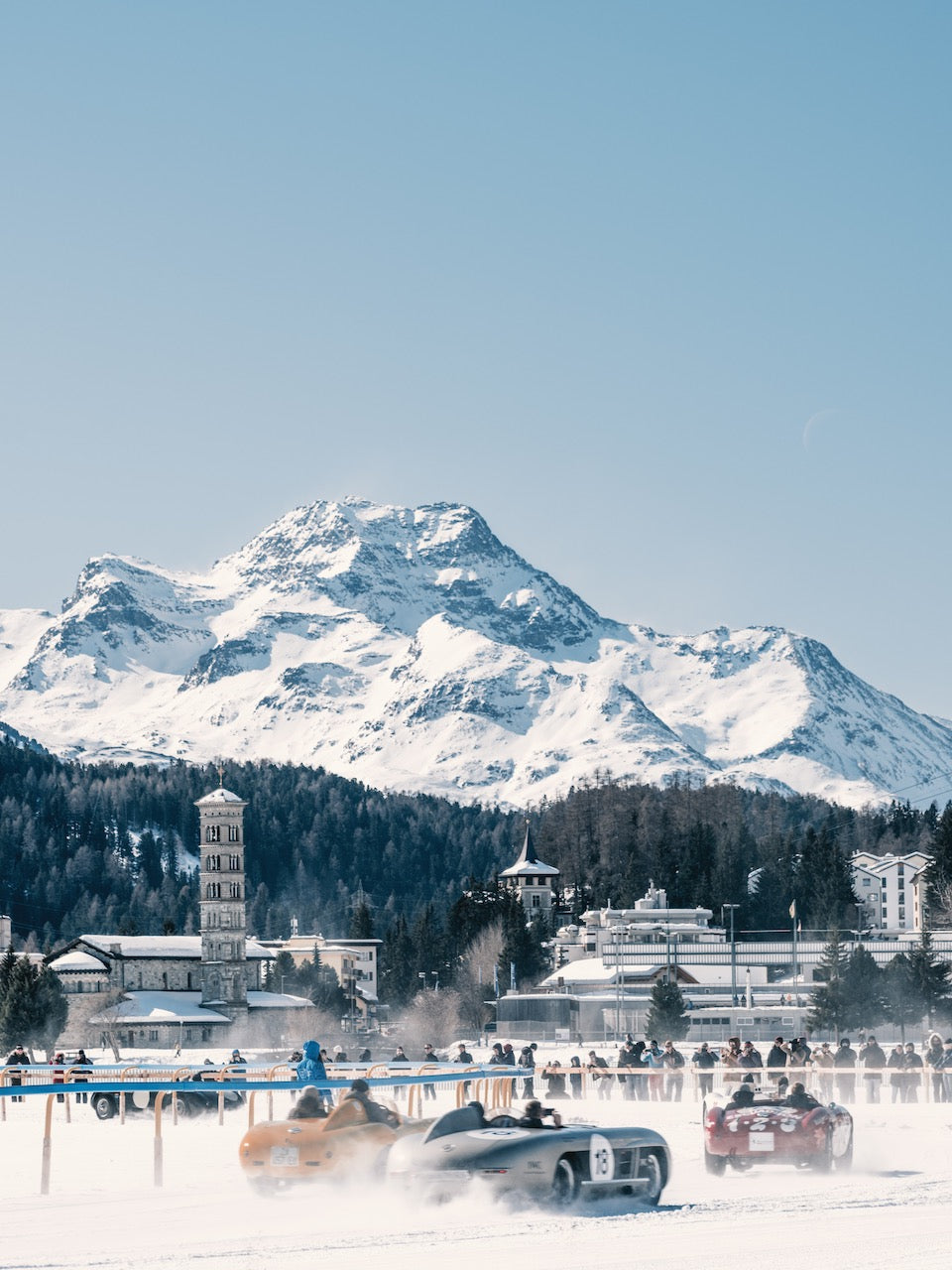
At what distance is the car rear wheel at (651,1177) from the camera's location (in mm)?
22938

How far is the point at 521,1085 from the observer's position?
55.2 m

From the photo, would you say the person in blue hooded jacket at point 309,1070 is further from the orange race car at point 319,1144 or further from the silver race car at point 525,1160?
the silver race car at point 525,1160

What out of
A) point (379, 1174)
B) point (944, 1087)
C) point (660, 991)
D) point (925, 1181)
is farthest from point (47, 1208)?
point (660, 991)

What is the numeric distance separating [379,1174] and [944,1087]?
92.6 ft

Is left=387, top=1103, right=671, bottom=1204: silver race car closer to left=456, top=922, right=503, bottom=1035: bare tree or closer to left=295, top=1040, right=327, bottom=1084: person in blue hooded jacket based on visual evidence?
left=295, top=1040, right=327, bottom=1084: person in blue hooded jacket

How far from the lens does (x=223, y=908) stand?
463 feet

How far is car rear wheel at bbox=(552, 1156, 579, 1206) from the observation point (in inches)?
859

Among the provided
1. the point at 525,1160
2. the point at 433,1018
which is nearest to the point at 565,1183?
the point at 525,1160

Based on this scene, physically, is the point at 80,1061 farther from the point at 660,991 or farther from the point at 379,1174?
the point at 660,991

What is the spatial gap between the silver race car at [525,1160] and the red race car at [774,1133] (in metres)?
3.46

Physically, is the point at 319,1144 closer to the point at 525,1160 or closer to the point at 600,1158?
the point at 525,1160

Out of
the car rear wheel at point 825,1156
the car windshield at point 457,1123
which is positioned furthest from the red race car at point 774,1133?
the car windshield at point 457,1123

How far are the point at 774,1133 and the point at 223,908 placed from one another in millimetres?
117288

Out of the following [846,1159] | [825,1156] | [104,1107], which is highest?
[825,1156]
